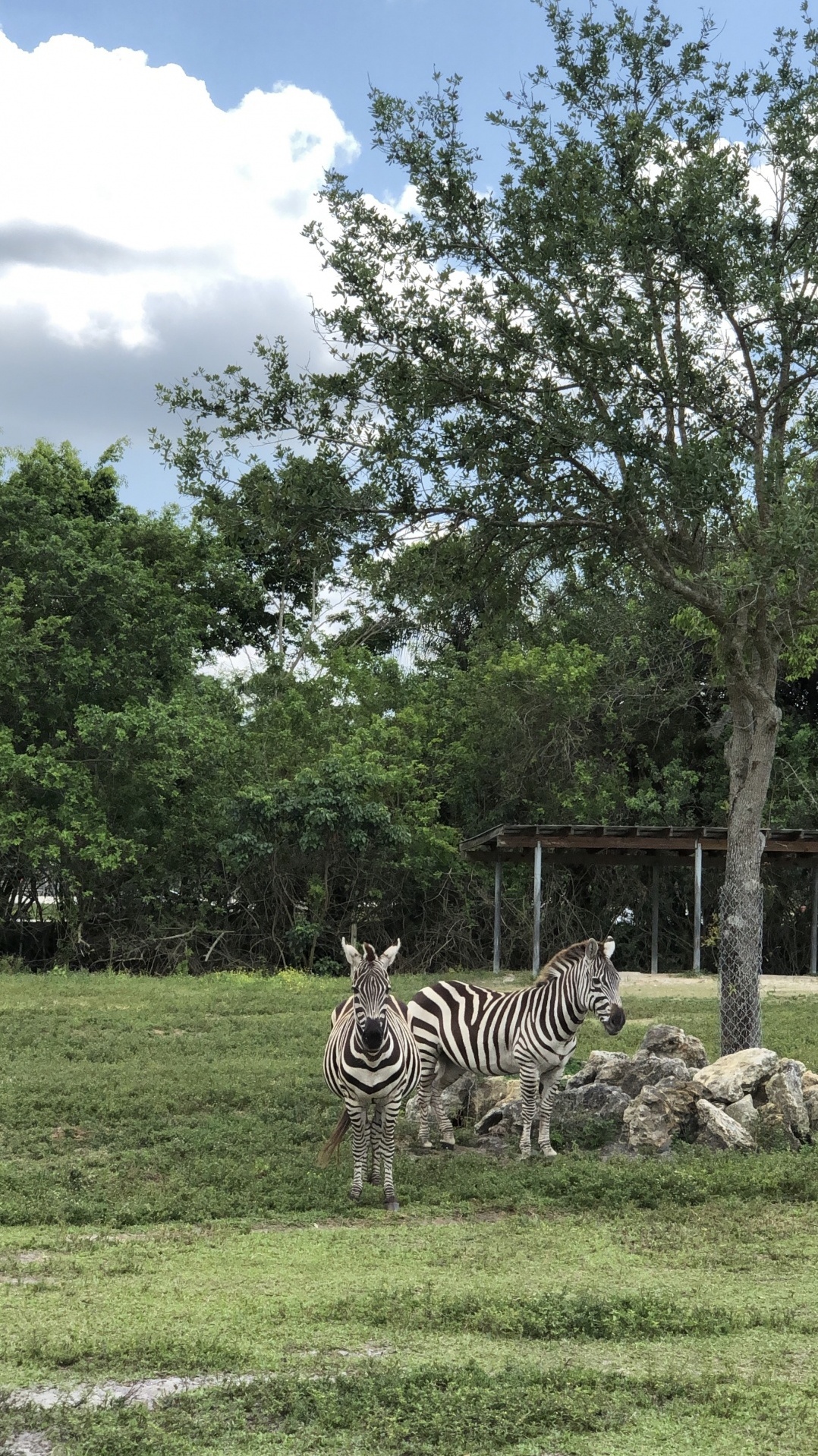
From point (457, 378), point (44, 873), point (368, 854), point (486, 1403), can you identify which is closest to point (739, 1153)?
point (486, 1403)

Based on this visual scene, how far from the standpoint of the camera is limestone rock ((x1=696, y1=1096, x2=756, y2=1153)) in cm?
944

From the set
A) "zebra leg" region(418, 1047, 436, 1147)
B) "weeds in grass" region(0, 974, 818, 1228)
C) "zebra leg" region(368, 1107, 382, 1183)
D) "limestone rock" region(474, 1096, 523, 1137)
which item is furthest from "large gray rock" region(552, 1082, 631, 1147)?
"zebra leg" region(368, 1107, 382, 1183)

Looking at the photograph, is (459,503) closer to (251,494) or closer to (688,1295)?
(251,494)

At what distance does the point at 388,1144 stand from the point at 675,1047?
11.5 ft

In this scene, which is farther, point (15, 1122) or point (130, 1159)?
point (15, 1122)

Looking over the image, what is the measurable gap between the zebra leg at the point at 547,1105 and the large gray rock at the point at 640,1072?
2.24 ft

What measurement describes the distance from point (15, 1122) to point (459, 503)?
21.2 ft

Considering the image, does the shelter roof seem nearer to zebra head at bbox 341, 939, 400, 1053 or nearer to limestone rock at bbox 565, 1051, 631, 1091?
limestone rock at bbox 565, 1051, 631, 1091

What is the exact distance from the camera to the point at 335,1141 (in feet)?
29.3

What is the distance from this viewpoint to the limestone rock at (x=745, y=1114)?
9812 millimetres

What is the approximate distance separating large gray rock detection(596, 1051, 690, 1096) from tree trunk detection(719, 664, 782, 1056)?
1.32m

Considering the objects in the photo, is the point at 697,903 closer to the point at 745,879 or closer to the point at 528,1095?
the point at 745,879

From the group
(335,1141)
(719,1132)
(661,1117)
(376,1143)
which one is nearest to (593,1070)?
(661,1117)

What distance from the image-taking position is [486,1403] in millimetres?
4691
